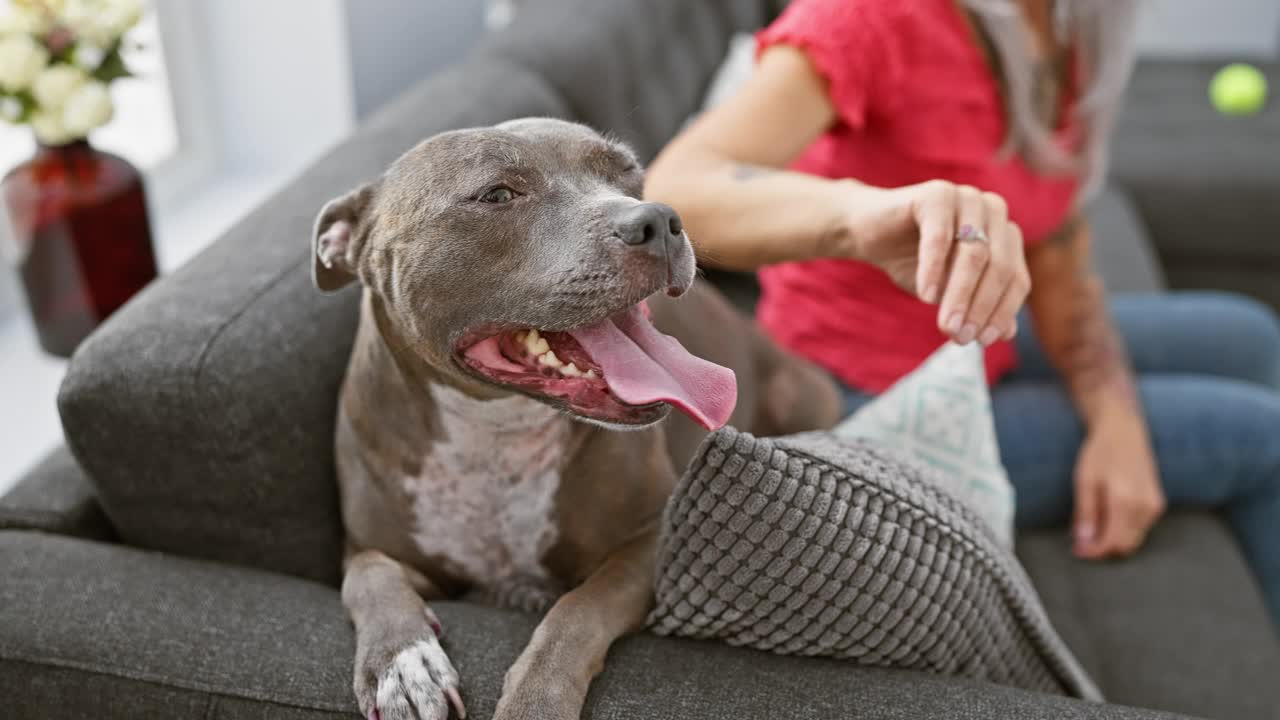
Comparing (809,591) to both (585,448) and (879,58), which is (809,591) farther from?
(879,58)

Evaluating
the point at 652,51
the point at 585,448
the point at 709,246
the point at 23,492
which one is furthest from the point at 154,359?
the point at 652,51

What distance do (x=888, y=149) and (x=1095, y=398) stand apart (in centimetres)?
54

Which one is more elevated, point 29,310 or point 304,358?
point 304,358

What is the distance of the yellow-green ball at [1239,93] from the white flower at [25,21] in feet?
10.6

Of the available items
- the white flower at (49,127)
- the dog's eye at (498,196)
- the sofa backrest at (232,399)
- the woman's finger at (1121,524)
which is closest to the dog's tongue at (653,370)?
the dog's eye at (498,196)

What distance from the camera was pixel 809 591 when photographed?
102cm

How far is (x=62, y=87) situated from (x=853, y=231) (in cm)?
115

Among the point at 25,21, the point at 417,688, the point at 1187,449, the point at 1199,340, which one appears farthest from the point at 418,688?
the point at 1199,340

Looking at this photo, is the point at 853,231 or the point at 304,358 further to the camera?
the point at 304,358

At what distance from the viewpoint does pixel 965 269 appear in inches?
41.9

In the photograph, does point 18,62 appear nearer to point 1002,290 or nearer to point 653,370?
point 653,370

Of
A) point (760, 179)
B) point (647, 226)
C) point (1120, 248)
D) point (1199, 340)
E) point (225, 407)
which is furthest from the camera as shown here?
point (1120, 248)

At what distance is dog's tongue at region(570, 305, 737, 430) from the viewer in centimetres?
98

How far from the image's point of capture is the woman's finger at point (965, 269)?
106cm
